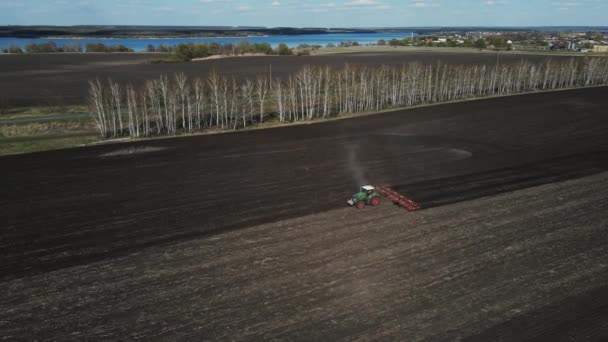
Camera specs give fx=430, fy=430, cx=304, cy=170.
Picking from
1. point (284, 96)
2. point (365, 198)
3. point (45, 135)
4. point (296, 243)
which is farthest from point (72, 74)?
point (296, 243)

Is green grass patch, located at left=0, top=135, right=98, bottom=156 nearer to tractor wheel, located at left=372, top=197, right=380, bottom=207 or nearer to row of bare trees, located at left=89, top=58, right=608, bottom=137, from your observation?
row of bare trees, located at left=89, top=58, right=608, bottom=137

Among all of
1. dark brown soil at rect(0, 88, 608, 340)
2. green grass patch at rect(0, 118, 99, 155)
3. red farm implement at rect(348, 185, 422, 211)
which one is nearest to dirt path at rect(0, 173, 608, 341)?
dark brown soil at rect(0, 88, 608, 340)

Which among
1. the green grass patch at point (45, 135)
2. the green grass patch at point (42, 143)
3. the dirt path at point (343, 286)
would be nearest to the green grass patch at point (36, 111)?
the green grass patch at point (45, 135)

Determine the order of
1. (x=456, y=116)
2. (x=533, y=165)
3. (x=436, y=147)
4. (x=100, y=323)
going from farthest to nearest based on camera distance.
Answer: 1. (x=456, y=116)
2. (x=436, y=147)
3. (x=533, y=165)
4. (x=100, y=323)

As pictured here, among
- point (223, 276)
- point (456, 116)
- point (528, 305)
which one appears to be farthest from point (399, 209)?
point (456, 116)

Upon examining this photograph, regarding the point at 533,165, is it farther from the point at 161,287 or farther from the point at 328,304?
the point at 161,287
